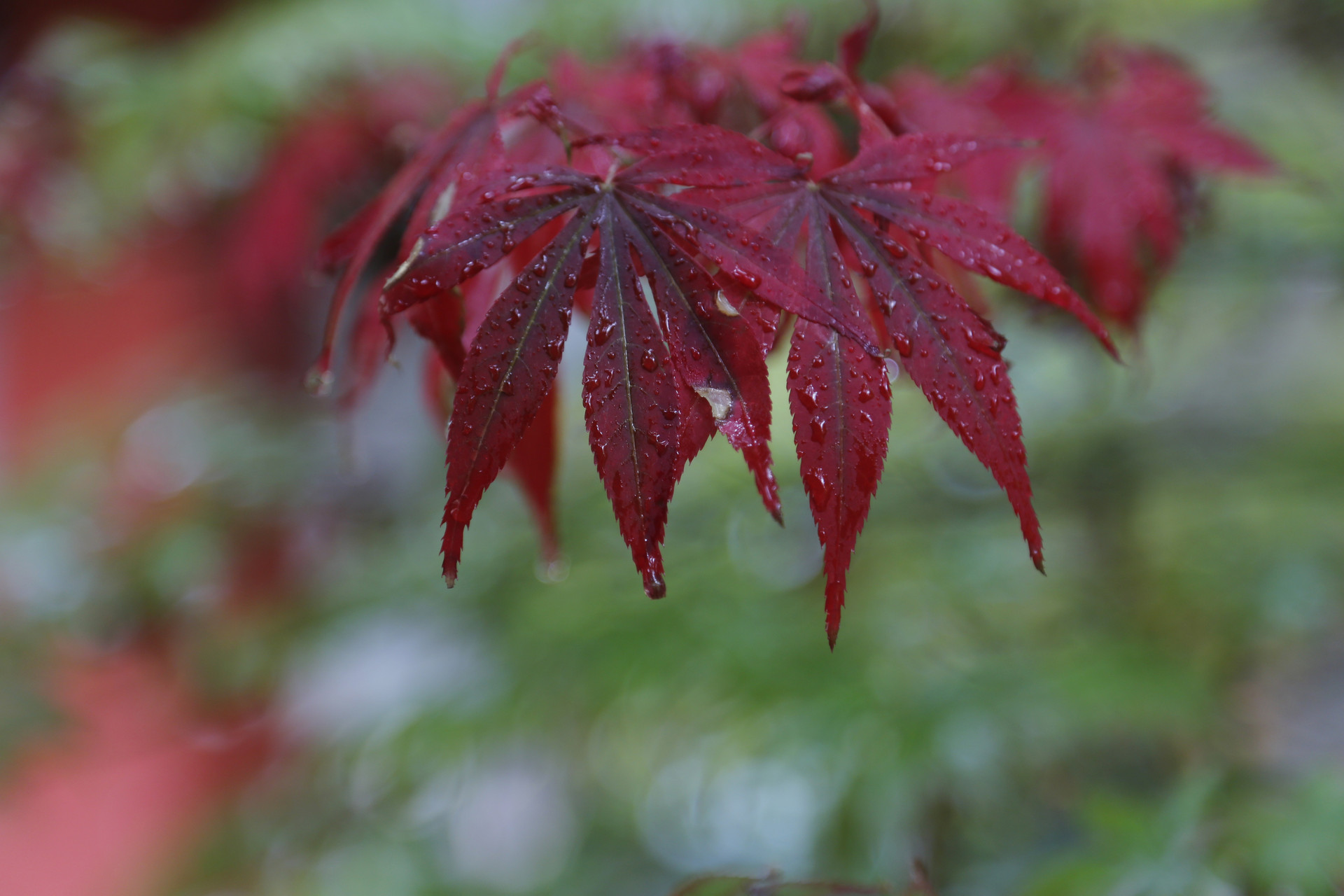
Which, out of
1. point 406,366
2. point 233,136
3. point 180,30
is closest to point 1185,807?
point 233,136

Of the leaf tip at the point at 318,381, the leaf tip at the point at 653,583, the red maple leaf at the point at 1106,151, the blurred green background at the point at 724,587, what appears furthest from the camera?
the blurred green background at the point at 724,587

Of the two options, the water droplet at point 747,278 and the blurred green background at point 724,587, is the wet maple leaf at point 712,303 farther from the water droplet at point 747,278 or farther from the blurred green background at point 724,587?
the blurred green background at point 724,587

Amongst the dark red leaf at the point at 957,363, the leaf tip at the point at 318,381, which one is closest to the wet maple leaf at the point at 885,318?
the dark red leaf at the point at 957,363

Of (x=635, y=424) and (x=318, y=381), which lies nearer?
(x=635, y=424)

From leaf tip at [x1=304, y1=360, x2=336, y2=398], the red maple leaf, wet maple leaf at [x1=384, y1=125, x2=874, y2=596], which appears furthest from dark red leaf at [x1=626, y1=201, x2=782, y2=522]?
the red maple leaf

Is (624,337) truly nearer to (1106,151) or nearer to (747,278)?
(747,278)

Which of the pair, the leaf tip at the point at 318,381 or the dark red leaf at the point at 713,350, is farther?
the leaf tip at the point at 318,381

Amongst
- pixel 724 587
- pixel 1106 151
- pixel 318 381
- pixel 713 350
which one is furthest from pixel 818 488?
pixel 724 587

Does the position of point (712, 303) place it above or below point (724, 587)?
above

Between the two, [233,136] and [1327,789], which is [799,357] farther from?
[233,136]
